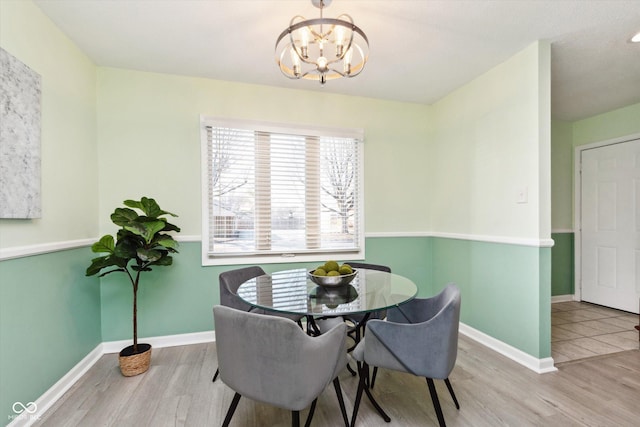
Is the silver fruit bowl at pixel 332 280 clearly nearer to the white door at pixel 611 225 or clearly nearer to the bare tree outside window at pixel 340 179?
the bare tree outside window at pixel 340 179

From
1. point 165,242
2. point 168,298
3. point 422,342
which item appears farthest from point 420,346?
point 168,298

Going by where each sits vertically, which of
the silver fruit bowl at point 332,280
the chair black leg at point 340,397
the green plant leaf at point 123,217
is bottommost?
the chair black leg at point 340,397

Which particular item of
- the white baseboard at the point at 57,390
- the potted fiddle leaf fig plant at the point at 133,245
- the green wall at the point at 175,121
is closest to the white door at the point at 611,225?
the green wall at the point at 175,121

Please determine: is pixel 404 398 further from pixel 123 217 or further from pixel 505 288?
pixel 123 217

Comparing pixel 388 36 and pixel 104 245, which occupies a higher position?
pixel 388 36

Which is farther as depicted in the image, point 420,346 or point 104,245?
point 104,245

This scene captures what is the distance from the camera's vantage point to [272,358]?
1271 mm

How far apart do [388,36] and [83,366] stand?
3374mm

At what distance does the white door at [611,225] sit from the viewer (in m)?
3.58

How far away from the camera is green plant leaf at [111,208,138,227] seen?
214 centimetres

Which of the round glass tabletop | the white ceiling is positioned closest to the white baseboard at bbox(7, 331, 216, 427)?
the round glass tabletop

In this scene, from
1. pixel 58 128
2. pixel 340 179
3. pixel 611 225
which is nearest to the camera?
pixel 58 128

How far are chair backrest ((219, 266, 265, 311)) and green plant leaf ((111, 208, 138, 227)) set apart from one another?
2.53 ft

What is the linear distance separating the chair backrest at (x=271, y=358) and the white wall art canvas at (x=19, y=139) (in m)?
1.34
